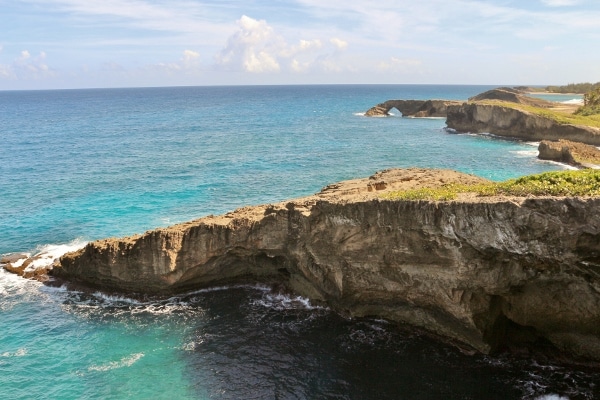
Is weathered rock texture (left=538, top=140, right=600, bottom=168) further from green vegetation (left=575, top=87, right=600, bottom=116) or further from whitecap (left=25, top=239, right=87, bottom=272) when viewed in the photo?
whitecap (left=25, top=239, right=87, bottom=272)

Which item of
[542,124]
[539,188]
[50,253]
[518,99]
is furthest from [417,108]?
[539,188]

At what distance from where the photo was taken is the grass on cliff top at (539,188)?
20078mm

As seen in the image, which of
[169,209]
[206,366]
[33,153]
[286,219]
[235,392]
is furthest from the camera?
[33,153]

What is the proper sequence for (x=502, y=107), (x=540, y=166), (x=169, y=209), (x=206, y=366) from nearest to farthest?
(x=206, y=366)
(x=169, y=209)
(x=540, y=166)
(x=502, y=107)

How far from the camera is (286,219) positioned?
92.2 ft

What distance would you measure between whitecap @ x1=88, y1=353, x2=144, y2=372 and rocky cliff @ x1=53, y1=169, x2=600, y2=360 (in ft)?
20.6

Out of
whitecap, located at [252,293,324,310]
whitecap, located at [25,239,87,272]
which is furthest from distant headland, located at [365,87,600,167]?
whitecap, located at [25,239,87,272]

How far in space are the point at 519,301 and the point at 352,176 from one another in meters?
35.9

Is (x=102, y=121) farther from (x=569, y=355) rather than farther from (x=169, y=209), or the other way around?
(x=569, y=355)

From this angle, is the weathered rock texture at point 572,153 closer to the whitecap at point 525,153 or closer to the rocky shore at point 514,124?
the whitecap at point 525,153

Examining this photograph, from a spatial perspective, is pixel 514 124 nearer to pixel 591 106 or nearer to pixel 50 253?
pixel 591 106

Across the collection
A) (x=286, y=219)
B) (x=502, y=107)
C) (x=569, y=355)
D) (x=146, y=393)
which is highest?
(x=502, y=107)

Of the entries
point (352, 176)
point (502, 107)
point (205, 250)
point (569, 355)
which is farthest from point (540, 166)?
point (205, 250)

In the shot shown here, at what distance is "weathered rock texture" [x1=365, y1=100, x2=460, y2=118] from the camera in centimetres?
12925
